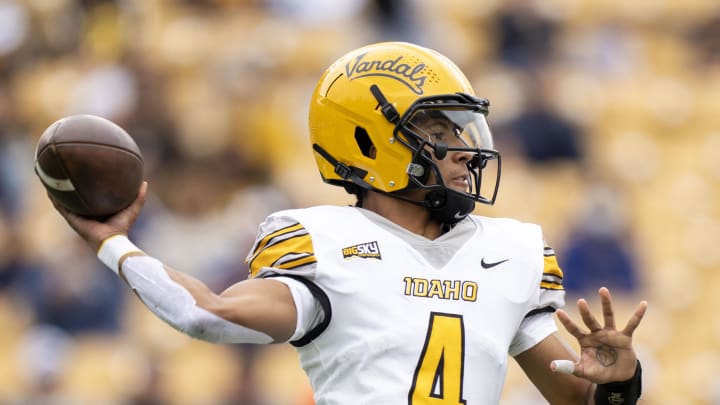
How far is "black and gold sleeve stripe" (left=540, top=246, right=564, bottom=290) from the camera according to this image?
3.63m

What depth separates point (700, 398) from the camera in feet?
26.4

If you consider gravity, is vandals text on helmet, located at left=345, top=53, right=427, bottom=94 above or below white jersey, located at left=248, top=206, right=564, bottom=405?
above

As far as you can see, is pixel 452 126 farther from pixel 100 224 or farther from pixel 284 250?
pixel 100 224

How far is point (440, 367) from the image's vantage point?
131 inches

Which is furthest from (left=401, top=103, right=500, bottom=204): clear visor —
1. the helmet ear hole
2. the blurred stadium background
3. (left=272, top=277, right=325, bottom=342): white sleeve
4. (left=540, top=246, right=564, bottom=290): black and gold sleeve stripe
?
the blurred stadium background

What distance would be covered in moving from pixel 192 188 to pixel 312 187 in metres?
0.75

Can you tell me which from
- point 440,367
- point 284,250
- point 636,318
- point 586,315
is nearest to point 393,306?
point 440,367

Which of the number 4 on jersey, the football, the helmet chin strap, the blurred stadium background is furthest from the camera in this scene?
the blurred stadium background

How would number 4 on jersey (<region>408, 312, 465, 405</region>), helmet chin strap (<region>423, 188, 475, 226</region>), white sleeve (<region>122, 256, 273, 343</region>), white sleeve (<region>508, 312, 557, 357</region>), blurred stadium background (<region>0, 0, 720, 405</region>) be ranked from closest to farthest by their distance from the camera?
1. white sleeve (<region>122, 256, 273, 343</region>)
2. number 4 on jersey (<region>408, 312, 465, 405</region>)
3. helmet chin strap (<region>423, 188, 475, 226</region>)
4. white sleeve (<region>508, 312, 557, 357</region>)
5. blurred stadium background (<region>0, 0, 720, 405</region>)

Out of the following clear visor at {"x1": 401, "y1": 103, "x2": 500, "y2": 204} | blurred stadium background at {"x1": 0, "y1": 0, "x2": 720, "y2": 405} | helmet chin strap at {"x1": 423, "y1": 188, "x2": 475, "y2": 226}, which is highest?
clear visor at {"x1": 401, "y1": 103, "x2": 500, "y2": 204}

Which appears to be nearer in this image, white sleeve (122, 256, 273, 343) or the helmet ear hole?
white sleeve (122, 256, 273, 343)

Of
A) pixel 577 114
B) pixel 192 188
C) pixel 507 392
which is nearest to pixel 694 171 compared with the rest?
pixel 577 114

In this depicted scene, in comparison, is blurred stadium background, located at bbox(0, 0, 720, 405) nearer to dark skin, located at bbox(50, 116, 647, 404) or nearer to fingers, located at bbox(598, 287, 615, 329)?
dark skin, located at bbox(50, 116, 647, 404)

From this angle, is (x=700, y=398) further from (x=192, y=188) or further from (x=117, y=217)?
(x=117, y=217)
